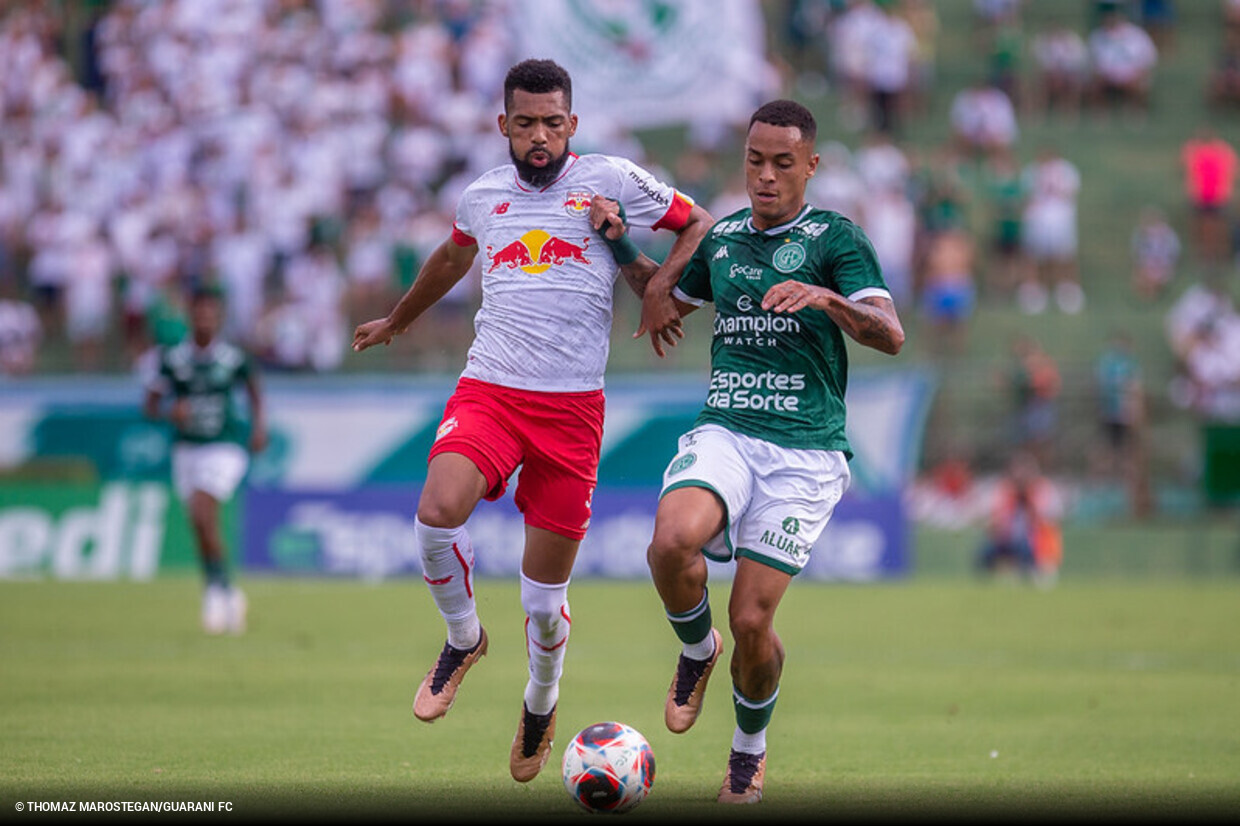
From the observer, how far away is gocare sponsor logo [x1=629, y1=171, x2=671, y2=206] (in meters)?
9.54

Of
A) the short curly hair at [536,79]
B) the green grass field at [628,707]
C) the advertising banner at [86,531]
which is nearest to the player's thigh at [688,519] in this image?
the green grass field at [628,707]

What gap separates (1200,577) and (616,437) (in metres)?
7.79

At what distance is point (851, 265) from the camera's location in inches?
344

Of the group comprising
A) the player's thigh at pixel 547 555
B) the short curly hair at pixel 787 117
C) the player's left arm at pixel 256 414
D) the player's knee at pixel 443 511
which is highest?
→ the short curly hair at pixel 787 117

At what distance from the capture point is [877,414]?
79.3 ft

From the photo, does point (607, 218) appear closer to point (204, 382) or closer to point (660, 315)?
point (660, 315)

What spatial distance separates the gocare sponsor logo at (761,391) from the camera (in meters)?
8.89

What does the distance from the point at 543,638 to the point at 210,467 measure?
876 centimetres

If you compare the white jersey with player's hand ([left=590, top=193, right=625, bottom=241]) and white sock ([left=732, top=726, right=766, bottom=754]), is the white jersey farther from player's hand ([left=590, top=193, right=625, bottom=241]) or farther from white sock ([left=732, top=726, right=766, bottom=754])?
white sock ([left=732, top=726, right=766, bottom=754])

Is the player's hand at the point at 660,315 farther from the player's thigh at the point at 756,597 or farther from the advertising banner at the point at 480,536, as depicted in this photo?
the advertising banner at the point at 480,536

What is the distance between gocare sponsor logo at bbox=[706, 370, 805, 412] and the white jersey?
0.79 m

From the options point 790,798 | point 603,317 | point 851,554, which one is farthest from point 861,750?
point 851,554

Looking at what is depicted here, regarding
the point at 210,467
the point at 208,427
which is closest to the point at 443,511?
the point at 210,467

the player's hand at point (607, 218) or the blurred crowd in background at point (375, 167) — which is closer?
the player's hand at point (607, 218)
